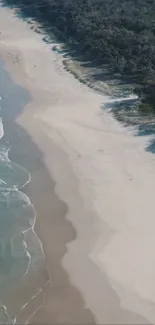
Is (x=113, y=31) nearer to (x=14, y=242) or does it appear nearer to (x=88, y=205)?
(x=88, y=205)

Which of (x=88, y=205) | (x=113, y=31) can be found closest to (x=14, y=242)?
(x=88, y=205)

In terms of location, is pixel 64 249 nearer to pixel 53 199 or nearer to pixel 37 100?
pixel 53 199

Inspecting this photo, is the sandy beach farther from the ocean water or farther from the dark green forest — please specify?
the dark green forest

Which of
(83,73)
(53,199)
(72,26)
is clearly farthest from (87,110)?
(72,26)

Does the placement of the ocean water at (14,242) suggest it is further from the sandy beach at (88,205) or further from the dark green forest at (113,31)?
the dark green forest at (113,31)

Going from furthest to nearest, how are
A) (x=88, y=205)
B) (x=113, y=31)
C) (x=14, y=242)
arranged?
(x=113, y=31) < (x=88, y=205) < (x=14, y=242)

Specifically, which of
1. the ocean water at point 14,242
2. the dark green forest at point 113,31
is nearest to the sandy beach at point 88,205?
the ocean water at point 14,242
